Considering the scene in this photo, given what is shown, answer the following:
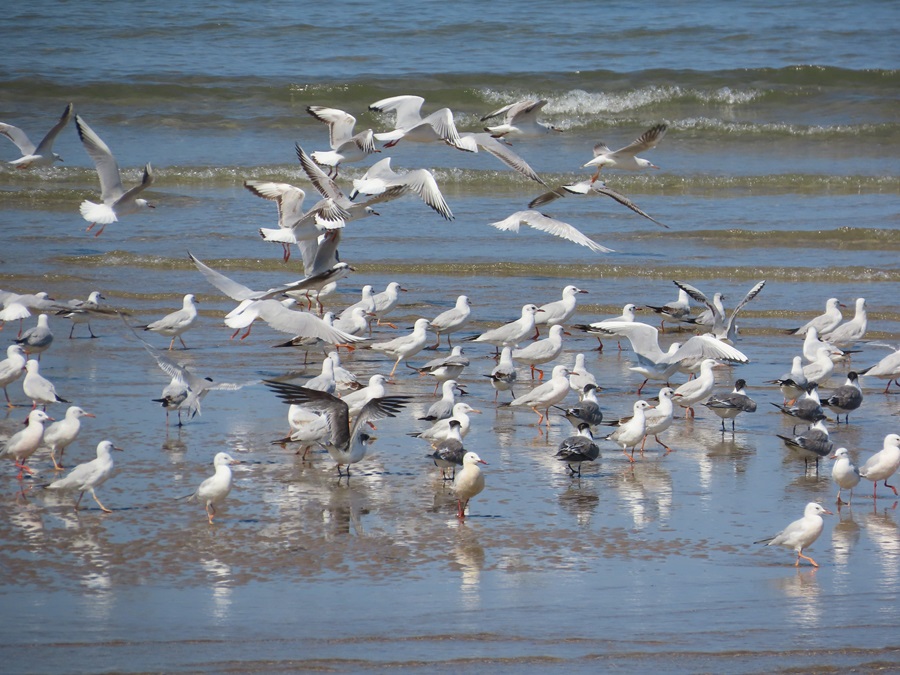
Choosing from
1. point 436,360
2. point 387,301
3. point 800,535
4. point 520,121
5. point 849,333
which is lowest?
point 800,535

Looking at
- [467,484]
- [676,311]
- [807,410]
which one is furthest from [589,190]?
[467,484]

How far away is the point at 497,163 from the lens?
24.8m

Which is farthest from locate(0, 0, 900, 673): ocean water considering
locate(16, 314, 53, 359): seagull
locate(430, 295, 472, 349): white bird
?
locate(430, 295, 472, 349): white bird

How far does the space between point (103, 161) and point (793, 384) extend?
30.0 ft

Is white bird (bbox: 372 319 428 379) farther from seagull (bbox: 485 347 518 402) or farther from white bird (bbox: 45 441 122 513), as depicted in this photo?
white bird (bbox: 45 441 122 513)

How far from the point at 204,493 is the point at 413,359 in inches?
214

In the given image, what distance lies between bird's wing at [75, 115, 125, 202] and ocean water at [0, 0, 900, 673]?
112 centimetres

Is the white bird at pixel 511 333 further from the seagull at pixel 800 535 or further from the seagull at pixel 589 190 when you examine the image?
the seagull at pixel 800 535

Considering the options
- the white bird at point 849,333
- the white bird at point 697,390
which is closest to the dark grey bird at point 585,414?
the white bird at point 697,390

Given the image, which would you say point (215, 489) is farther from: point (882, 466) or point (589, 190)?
point (589, 190)

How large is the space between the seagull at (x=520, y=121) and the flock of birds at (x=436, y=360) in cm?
3

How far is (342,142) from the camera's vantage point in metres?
16.1

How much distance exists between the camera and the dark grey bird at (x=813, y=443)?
8914 millimetres

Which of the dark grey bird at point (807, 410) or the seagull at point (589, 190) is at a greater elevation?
the seagull at point (589, 190)
